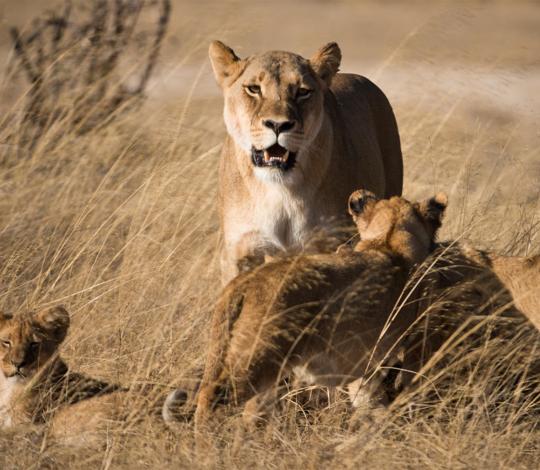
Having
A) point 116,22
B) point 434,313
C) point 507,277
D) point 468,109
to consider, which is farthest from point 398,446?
point 468,109

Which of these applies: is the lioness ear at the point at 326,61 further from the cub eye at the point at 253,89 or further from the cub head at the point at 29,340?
the cub head at the point at 29,340

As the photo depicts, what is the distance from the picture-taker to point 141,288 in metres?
5.50

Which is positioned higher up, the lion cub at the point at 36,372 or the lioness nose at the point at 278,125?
the lioness nose at the point at 278,125

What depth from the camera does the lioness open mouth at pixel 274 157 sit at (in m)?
4.96

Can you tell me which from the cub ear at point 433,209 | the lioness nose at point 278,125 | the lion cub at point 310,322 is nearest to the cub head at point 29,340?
the lion cub at point 310,322

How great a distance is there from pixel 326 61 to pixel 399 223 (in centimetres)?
117

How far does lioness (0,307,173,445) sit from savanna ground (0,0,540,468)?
113 millimetres

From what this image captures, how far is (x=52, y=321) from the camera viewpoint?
4.63 m

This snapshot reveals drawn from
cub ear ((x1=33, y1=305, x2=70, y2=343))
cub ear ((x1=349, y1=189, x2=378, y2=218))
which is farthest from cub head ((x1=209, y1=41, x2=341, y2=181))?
cub ear ((x1=33, y1=305, x2=70, y2=343))

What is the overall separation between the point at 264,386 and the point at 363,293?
1.70 feet

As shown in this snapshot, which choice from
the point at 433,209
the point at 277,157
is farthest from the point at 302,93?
the point at 433,209

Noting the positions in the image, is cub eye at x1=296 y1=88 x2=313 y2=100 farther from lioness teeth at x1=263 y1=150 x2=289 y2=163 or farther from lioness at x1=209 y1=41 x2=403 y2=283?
lioness teeth at x1=263 y1=150 x2=289 y2=163

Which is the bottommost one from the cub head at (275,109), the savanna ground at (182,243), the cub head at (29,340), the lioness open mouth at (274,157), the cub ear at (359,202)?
the savanna ground at (182,243)

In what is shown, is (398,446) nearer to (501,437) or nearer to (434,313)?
(501,437)
